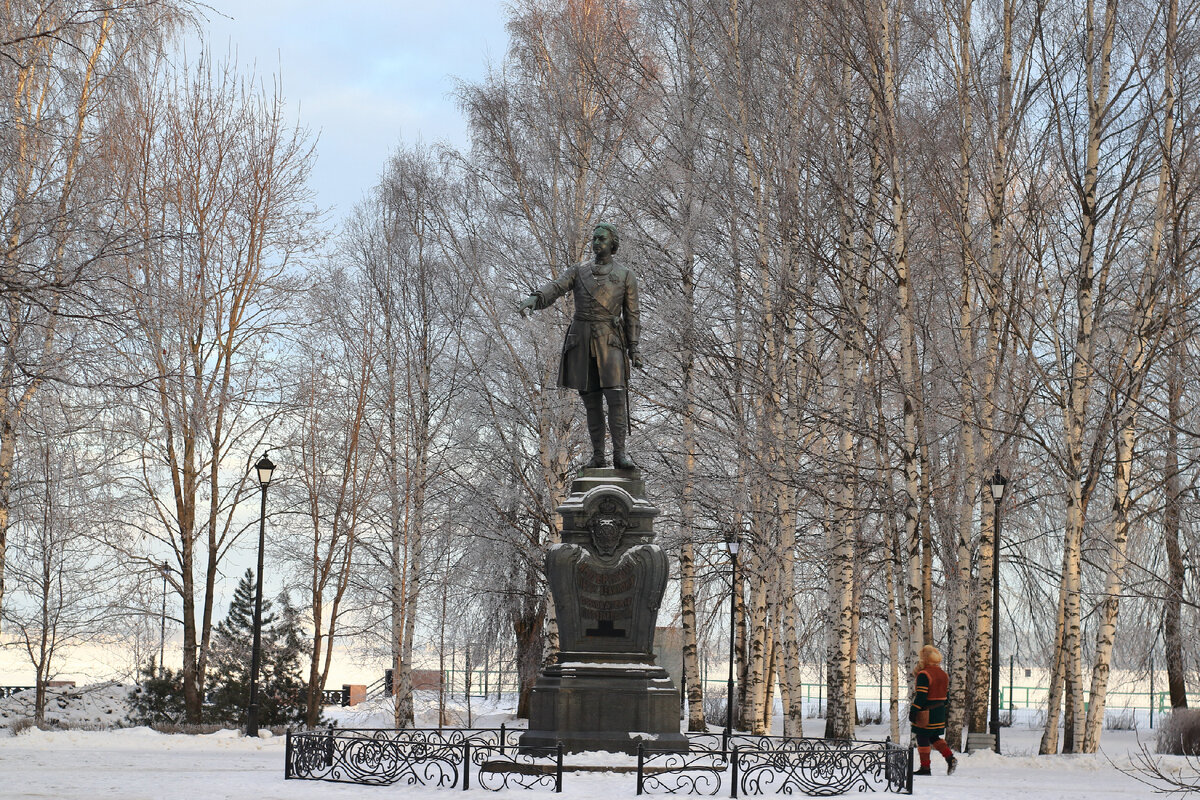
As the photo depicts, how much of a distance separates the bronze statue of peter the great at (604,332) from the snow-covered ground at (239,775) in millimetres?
3776

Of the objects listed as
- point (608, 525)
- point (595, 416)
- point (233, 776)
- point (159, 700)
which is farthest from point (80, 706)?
point (608, 525)

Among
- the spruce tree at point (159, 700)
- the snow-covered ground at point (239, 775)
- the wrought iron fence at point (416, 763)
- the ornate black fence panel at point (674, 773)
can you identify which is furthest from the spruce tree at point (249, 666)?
the ornate black fence panel at point (674, 773)

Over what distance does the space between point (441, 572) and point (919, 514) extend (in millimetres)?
12844

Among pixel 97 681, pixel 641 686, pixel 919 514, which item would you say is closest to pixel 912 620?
pixel 919 514

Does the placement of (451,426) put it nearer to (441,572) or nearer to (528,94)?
(441,572)

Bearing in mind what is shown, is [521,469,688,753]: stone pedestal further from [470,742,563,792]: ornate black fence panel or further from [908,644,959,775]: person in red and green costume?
[908,644,959,775]: person in red and green costume

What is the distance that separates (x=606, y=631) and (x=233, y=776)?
393 cm

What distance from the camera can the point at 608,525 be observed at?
42.2ft

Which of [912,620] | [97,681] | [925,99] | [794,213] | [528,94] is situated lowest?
[97,681]

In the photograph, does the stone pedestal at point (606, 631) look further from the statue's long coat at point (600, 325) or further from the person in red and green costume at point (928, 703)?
the person in red and green costume at point (928, 703)

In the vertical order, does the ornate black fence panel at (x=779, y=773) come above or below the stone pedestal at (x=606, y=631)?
below

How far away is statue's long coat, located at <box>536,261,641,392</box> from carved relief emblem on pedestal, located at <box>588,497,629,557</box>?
1.41 m

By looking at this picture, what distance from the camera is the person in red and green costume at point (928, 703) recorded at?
14.1 metres

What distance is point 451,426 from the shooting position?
26.8 meters
